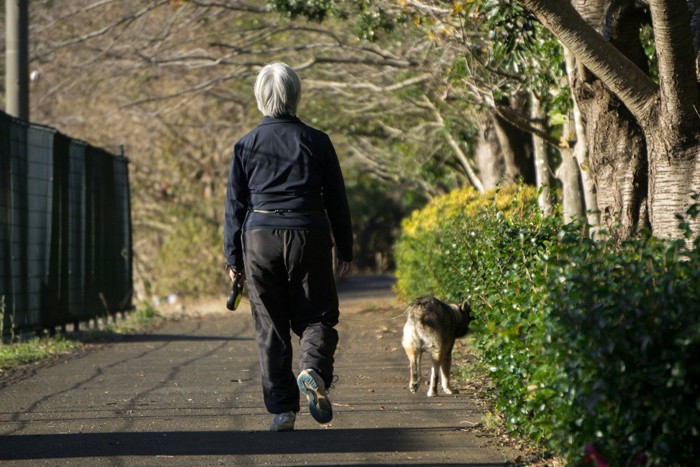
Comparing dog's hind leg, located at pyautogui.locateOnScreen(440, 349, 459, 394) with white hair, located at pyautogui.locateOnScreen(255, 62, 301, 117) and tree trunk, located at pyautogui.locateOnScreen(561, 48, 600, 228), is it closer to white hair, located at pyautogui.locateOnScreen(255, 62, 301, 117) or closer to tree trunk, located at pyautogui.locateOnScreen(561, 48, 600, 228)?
tree trunk, located at pyautogui.locateOnScreen(561, 48, 600, 228)

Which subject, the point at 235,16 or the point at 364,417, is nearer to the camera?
the point at 364,417

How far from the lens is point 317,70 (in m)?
19.9

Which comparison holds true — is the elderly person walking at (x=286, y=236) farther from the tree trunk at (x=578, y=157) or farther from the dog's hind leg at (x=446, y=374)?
the tree trunk at (x=578, y=157)

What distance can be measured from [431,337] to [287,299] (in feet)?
6.16

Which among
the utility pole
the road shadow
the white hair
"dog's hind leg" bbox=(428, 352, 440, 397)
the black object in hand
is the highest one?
the utility pole

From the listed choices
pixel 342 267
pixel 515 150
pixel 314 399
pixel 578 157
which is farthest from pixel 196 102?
pixel 314 399

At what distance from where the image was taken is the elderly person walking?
6.37 metres

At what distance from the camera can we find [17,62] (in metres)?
12.7

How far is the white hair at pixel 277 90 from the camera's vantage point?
6500mm

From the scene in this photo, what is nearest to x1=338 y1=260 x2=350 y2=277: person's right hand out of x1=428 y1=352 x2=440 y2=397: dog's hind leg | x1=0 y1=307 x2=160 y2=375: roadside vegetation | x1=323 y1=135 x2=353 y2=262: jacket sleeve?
x1=323 y1=135 x2=353 y2=262: jacket sleeve

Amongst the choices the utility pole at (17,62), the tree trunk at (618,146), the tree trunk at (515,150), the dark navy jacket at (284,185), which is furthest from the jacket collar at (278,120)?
the tree trunk at (515,150)

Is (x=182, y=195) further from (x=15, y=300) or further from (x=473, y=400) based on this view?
(x=473, y=400)

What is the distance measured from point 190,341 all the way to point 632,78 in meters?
7.25


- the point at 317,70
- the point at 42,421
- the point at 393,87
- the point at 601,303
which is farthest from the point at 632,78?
the point at 317,70
